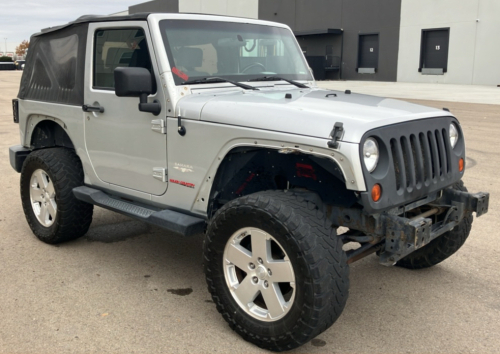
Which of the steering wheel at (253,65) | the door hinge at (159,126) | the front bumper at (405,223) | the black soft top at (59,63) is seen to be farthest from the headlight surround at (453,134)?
the black soft top at (59,63)

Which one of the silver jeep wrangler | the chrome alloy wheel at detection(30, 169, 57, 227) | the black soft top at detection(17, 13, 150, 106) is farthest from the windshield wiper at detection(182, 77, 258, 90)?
the chrome alloy wheel at detection(30, 169, 57, 227)

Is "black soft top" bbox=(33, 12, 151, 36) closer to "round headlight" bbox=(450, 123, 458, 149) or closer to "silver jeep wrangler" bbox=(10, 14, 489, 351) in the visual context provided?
"silver jeep wrangler" bbox=(10, 14, 489, 351)

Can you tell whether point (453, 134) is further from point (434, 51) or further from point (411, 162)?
point (434, 51)

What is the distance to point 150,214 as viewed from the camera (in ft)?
13.6

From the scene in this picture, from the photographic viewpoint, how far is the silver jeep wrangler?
3098 millimetres

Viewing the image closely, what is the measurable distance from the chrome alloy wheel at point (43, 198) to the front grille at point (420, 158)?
10.5 feet

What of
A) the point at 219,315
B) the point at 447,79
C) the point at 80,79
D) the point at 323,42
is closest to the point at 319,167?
the point at 219,315

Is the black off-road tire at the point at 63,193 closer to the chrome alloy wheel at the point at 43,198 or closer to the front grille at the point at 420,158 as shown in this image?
the chrome alloy wheel at the point at 43,198

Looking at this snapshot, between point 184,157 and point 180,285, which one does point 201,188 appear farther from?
point 180,285

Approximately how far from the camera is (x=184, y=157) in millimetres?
3869

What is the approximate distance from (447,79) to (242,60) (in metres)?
28.4

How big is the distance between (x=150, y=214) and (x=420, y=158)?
6.58ft

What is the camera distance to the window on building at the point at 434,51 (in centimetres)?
3025

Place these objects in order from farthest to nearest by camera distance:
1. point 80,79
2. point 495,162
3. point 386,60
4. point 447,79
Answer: point 386,60 → point 447,79 → point 495,162 → point 80,79
